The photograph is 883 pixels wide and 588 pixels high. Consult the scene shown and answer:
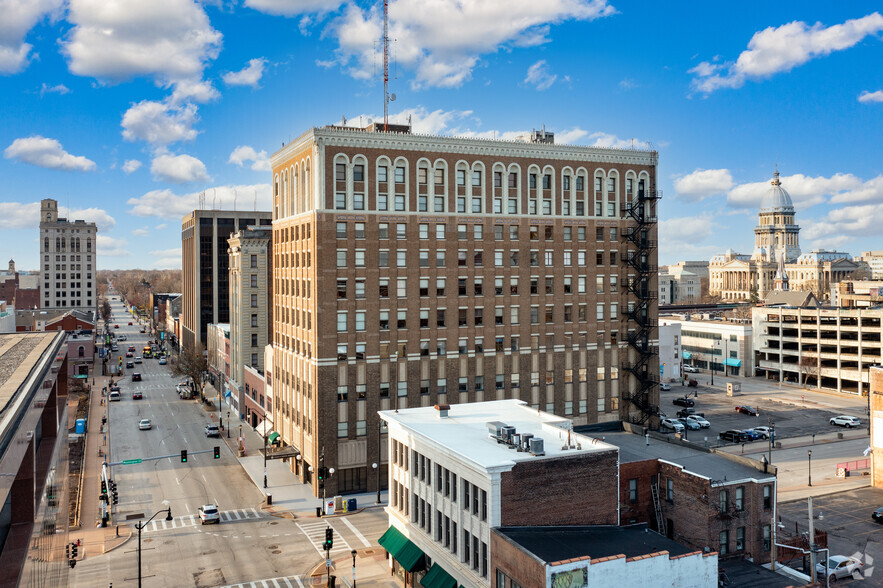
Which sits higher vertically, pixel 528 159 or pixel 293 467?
pixel 528 159

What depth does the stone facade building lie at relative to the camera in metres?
192

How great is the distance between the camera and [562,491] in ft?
128

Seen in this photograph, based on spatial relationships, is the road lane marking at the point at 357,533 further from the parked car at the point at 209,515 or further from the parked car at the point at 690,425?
the parked car at the point at 690,425

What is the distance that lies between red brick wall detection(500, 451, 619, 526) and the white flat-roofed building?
5 centimetres

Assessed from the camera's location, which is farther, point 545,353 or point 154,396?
point 154,396

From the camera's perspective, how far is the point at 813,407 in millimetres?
109750

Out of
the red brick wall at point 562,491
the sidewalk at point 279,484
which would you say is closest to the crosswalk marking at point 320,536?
the sidewalk at point 279,484

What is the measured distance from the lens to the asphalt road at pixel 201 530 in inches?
1869

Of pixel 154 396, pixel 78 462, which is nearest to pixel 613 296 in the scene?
pixel 78 462

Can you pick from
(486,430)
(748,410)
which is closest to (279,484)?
(486,430)

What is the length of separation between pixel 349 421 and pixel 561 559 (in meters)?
34.6

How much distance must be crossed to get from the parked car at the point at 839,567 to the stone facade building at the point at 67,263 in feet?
636

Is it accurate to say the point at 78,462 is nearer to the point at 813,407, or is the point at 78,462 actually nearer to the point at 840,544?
the point at 840,544

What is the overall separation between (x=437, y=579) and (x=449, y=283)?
34.3 meters
